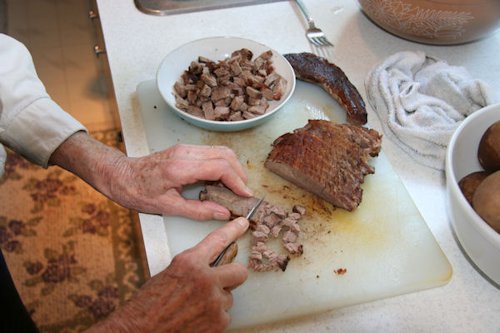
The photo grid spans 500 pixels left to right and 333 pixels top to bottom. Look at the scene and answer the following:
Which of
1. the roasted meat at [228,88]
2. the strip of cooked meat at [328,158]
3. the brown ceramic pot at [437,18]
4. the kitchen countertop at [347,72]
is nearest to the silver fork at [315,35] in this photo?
the kitchen countertop at [347,72]

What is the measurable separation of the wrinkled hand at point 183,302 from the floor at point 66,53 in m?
1.81

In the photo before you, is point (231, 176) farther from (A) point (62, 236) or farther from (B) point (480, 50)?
(A) point (62, 236)

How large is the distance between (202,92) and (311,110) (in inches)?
13.0

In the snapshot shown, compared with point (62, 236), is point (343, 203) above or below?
above

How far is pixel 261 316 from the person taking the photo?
1.04 m

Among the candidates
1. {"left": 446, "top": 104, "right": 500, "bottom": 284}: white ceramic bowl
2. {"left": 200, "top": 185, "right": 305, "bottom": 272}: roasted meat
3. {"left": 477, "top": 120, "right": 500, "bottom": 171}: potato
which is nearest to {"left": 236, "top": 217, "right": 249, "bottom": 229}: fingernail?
{"left": 200, "top": 185, "right": 305, "bottom": 272}: roasted meat

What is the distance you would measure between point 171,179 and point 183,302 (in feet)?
1.03

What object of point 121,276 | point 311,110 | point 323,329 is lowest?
point 121,276

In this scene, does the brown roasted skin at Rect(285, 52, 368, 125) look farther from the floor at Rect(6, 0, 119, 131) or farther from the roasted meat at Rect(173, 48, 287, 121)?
the floor at Rect(6, 0, 119, 131)

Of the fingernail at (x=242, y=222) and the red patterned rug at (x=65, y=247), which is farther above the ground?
the fingernail at (x=242, y=222)

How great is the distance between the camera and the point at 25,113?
3.81 feet

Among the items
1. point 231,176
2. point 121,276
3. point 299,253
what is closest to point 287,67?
point 231,176

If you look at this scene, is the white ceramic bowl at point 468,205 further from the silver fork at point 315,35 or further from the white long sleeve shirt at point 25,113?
the white long sleeve shirt at point 25,113

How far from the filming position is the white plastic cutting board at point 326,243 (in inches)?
42.2
